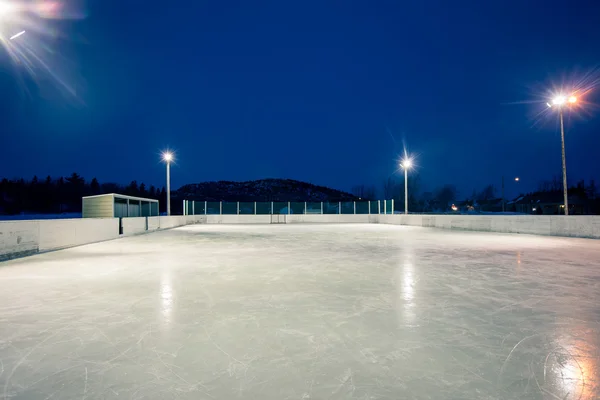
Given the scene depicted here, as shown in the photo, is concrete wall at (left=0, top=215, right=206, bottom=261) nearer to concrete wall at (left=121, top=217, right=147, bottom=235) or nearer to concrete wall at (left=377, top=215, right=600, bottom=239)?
concrete wall at (left=121, top=217, right=147, bottom=235)

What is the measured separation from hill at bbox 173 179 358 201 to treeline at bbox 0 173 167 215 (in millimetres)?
45505

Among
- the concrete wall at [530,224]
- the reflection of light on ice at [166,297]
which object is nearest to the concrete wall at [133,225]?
the reflection of light on ice at [166,297]

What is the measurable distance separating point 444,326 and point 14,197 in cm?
10208

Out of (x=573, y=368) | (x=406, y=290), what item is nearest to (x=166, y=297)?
(x=406, y=290)

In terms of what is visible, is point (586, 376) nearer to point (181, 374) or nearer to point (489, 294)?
point (489, 294)

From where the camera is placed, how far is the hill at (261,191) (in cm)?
15823

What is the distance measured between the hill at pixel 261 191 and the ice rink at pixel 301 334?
146 metres

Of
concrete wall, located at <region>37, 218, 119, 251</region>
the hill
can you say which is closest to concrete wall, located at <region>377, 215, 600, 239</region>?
concrete wall, located at <region>37, 218, 119, 251</region>

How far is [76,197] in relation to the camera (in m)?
96.7

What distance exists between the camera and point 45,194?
281 feet

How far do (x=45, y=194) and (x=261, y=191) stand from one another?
99798mm

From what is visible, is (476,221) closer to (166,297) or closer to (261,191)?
(166,297)

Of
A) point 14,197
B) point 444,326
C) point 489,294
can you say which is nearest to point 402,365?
point 444,326

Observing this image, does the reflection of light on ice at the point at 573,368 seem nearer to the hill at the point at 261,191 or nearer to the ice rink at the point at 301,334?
the ice rink at the point at 301,334
